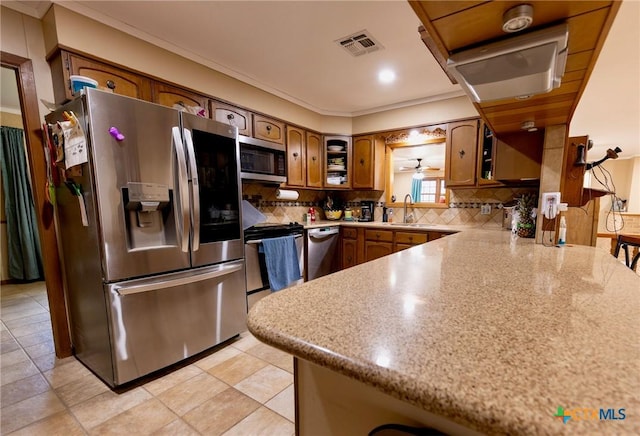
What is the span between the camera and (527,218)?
2.01 metres

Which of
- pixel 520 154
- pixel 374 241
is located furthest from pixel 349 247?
pixel 520 154

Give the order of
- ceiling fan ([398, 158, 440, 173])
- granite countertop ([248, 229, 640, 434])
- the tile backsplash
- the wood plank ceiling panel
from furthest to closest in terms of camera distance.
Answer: ceiling fan ([398, 158, 440, 173]) → the tile backsplash → the wood plank ceiling panel → granite countertop ([248, 229, 640, 434])

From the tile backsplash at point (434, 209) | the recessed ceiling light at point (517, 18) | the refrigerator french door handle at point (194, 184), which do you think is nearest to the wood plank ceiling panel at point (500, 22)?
the recessed ceiling light at point (517, 18)

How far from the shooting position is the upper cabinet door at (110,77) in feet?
5.86

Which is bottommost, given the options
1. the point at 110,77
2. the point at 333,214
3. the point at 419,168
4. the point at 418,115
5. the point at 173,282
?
the point at 173,282

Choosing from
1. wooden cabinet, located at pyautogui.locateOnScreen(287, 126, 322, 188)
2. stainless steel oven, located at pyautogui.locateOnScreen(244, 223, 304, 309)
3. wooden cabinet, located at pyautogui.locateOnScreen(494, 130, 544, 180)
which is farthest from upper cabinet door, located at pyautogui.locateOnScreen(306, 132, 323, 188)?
wooden cabinet, located at pyautogui.locateOnScreen(494, 130, 544, 180)

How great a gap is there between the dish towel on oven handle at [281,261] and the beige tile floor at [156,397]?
66 centimetres

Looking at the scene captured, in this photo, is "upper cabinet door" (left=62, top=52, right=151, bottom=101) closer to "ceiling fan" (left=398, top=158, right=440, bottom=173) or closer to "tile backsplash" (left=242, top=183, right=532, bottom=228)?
"tile backsplash" (left=242, top=183, right=532, bottom=228)

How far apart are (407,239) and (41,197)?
10.6 feet

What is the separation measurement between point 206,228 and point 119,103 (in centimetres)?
90

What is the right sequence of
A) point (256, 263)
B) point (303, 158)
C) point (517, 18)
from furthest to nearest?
point (303, 158) < point (256, 263) < point (517, 18)

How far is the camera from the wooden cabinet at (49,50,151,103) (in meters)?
1.77

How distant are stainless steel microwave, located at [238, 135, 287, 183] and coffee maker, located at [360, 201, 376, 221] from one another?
1407 mm

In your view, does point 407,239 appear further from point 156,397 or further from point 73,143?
point 73,143
